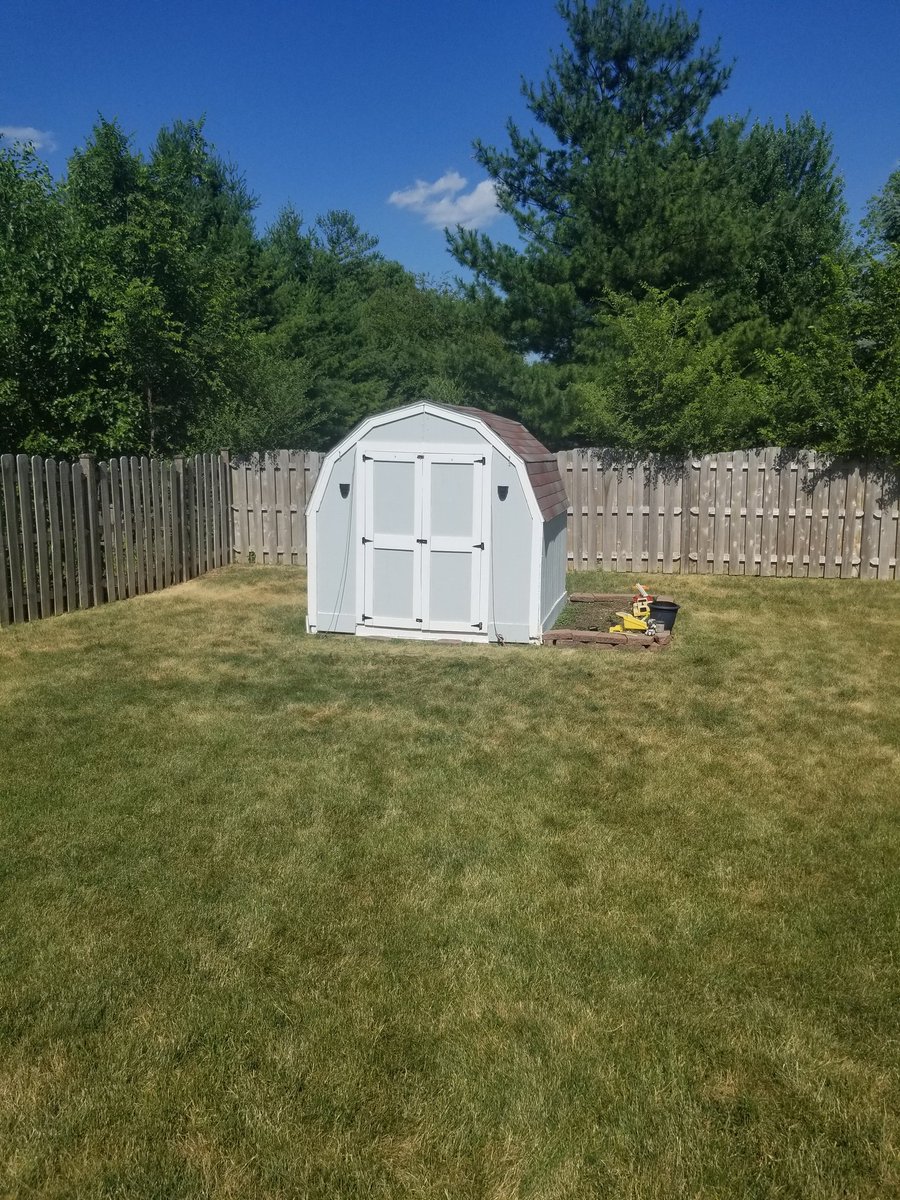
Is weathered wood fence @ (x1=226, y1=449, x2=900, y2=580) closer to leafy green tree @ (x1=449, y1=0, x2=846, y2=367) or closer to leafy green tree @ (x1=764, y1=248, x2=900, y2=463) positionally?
leafy green tree @ (x1=764, y1=248, x2=900, y2=463)

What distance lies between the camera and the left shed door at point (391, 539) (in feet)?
32.7

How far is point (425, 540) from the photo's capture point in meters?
9.96

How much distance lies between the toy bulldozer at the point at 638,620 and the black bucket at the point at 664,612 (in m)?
0.18

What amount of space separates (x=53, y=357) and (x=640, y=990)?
13.4 meters

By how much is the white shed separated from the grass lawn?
7.26 feet

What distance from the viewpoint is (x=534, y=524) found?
9719 millimetres

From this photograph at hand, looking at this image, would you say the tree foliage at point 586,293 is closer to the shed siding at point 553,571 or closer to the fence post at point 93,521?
the fence post at point 93,521

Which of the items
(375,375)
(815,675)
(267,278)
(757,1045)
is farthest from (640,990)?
(375,375)

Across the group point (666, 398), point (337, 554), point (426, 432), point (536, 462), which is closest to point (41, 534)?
point (337, 554)

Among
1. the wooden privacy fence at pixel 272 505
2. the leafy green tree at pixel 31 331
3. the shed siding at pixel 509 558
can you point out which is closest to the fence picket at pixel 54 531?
the leafy green tree at pixel 31 331

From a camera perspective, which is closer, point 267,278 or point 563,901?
point 563,901

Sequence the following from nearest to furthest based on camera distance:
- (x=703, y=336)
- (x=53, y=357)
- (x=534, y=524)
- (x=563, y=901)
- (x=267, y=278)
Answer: (x=563, y=901) < (x=534, y=524) < (x=53, y=357) < (x=703, y=336) < (x=267, y=278)

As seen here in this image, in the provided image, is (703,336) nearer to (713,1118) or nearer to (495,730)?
(495,730)

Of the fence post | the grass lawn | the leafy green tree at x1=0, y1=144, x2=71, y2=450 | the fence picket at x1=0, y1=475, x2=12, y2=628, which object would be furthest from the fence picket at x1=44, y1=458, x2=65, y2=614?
the grass lawn
